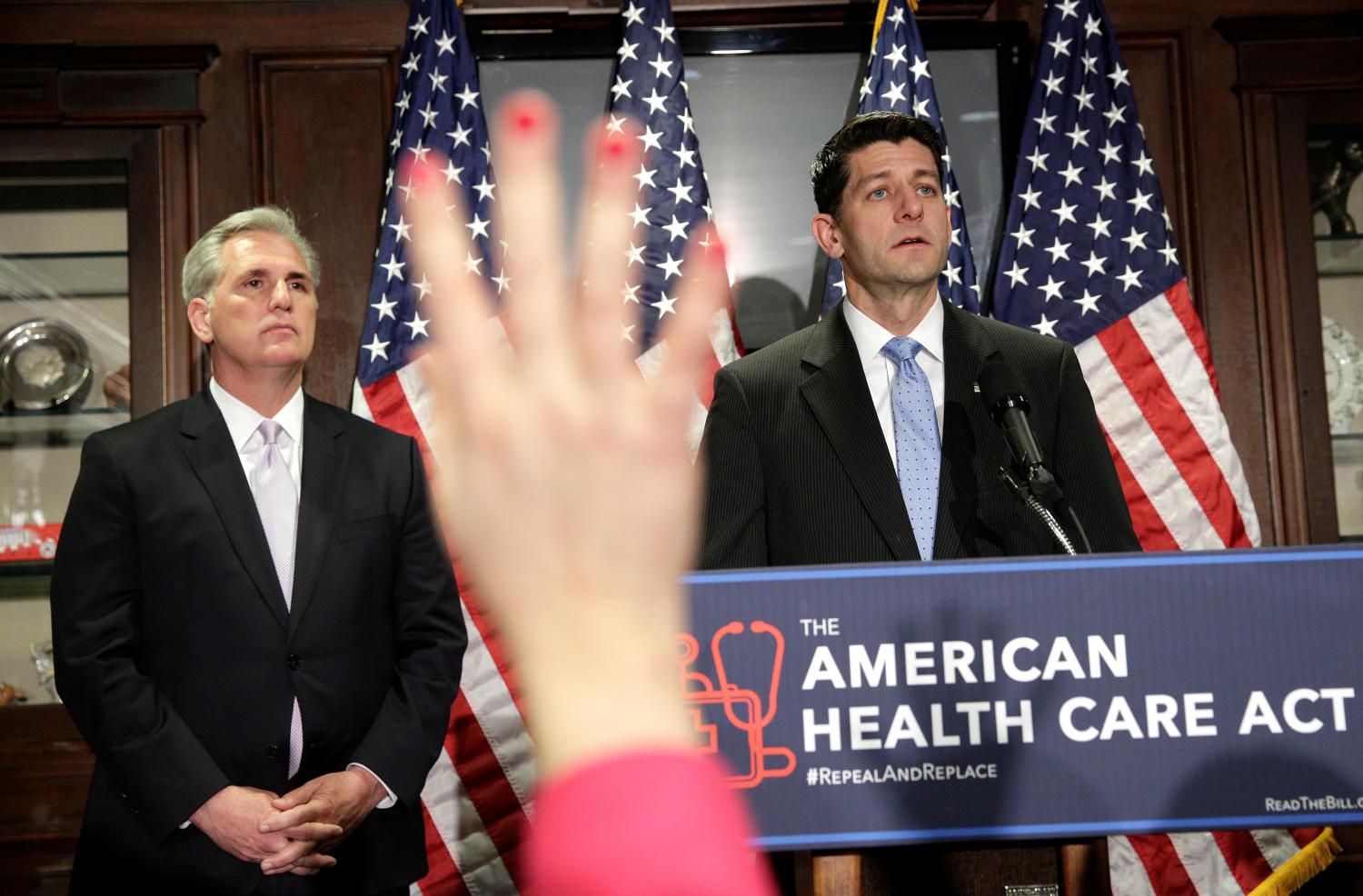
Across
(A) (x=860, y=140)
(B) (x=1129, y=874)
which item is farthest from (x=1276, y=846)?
(A) (x=860, y=140)

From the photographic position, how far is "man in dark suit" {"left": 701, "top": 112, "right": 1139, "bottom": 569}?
1823 mm

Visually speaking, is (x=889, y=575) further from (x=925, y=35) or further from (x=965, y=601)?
(x=925, y=35)

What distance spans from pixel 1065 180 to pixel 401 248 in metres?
1.76

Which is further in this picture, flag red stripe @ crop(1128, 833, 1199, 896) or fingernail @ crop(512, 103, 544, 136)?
flag red stripe @ crop(1128, 833, 1199, 896)

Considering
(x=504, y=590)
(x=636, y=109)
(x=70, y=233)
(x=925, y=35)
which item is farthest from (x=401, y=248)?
(x=504, y=590)

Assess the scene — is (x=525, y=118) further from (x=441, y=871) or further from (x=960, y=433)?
(x=441, y=871)

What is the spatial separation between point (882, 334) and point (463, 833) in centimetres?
177

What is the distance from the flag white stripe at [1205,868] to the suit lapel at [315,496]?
2.15 m

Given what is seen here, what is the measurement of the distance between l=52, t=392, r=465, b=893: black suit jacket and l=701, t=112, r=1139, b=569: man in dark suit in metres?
0.70

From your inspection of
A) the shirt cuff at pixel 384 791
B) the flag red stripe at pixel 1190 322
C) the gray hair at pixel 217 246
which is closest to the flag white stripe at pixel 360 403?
the gray hair at pixel 217 246

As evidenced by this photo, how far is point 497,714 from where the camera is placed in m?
3.14

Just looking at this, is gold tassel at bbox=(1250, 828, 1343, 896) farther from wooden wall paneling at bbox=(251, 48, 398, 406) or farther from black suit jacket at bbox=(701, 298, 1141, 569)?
wooden wall paneling at bbox=(251, 48, 398, 406)

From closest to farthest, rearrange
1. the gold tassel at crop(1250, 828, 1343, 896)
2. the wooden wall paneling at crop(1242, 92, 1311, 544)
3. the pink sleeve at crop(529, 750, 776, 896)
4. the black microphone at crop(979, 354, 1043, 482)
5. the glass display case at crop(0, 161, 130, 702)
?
the pink sleeve at crop(529, 750, 776, 896) < the black microphone at crop(979, 354, 1043, 482) < the gold tassel at crop(1250, 828, 1343, 896) < the glass display case at crop(0, 161, 130, 702) < the wooden wall paneling at crop(1242, 92, 1311, 544)

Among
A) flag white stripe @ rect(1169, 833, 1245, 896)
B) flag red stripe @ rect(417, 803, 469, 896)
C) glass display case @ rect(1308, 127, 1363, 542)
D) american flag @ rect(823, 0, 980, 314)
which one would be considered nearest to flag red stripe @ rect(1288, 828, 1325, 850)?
flag white stripe @ rect(1169, 833, 1245, 896)
